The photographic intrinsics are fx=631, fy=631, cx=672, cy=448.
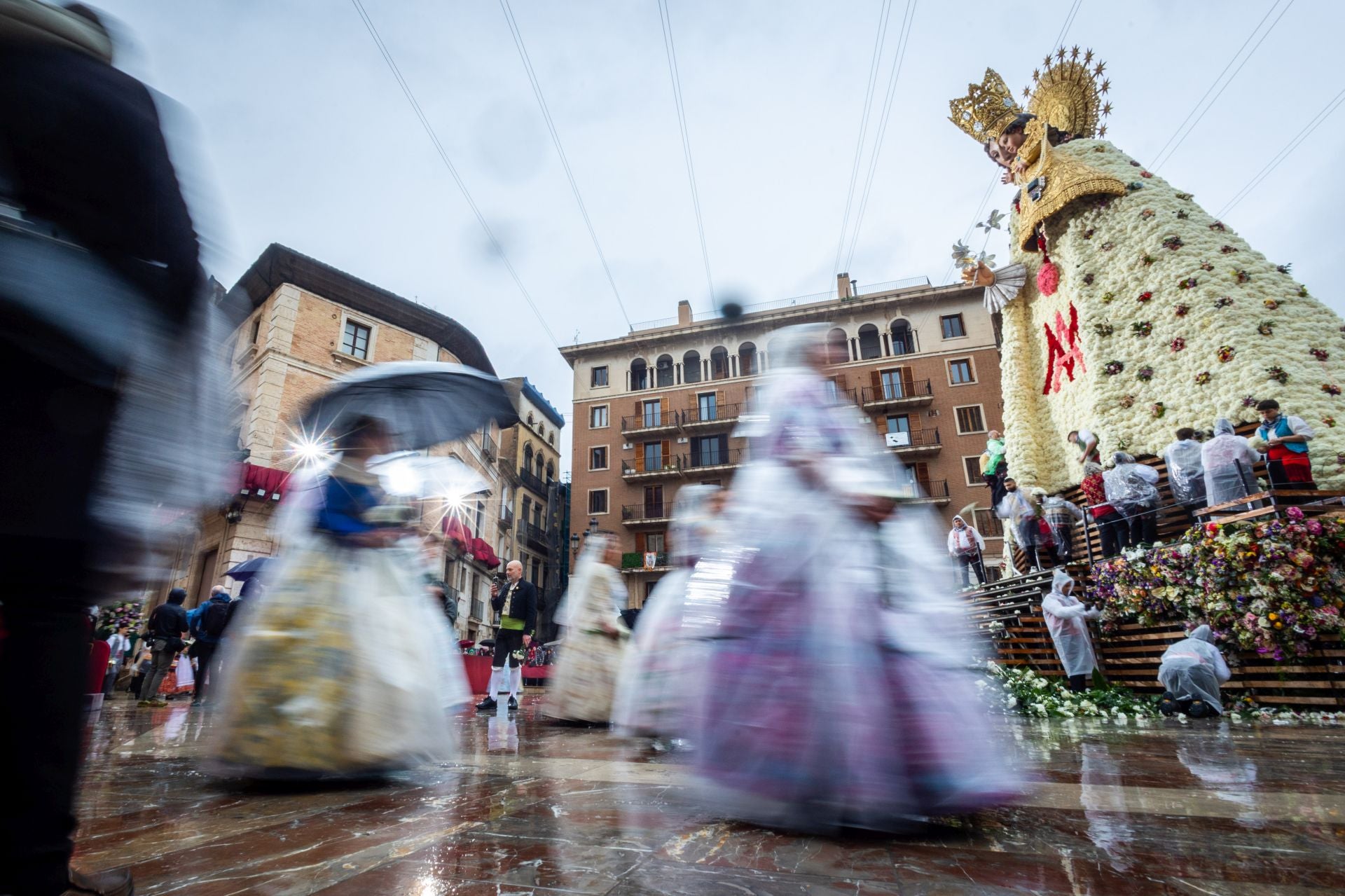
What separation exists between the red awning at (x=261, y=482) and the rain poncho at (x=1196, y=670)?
1768 centimetres

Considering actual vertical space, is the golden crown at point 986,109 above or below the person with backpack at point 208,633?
above

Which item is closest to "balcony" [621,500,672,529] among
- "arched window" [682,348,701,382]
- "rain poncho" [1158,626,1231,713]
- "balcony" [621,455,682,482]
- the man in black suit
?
"balcony" [621,455,682,482]

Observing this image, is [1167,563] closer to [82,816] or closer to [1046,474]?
[1046,474]

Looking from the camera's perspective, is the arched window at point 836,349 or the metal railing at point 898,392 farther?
the metal railing at point 898,392

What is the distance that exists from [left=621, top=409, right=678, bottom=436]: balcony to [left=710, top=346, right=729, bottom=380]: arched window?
2.96 m

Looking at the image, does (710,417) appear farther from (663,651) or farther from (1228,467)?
(663,651)

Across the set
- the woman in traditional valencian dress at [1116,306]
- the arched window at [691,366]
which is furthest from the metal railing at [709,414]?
the woman in traditional valencian dress at [1116,306]

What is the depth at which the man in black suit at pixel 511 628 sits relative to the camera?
687 centimetres

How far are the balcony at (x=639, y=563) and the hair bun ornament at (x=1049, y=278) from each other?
20677 mm

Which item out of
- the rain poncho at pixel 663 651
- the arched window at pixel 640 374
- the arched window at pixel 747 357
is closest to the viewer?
the rain poncho at pixel 663 651

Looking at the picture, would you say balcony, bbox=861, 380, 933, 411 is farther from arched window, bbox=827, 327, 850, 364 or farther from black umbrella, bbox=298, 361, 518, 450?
black umbrella, bbox=298, 361, 518, 450

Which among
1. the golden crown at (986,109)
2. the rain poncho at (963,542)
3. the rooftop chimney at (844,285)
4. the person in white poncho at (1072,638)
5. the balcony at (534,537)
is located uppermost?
the rooftop chimney at (844,285)

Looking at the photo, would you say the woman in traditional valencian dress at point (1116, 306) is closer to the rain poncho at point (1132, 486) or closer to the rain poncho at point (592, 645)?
the rain poncho at point (1132, 486)

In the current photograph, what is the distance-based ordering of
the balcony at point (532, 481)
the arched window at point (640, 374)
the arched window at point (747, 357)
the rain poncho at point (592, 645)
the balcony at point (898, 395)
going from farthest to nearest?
1. the balcony at point (532, 481)
2. the arched window at point (640, 374)
3. the arched window at point (747, 357)
4. the balcony at point (898, 395)
5. the rain poncho at point (592, 645)
